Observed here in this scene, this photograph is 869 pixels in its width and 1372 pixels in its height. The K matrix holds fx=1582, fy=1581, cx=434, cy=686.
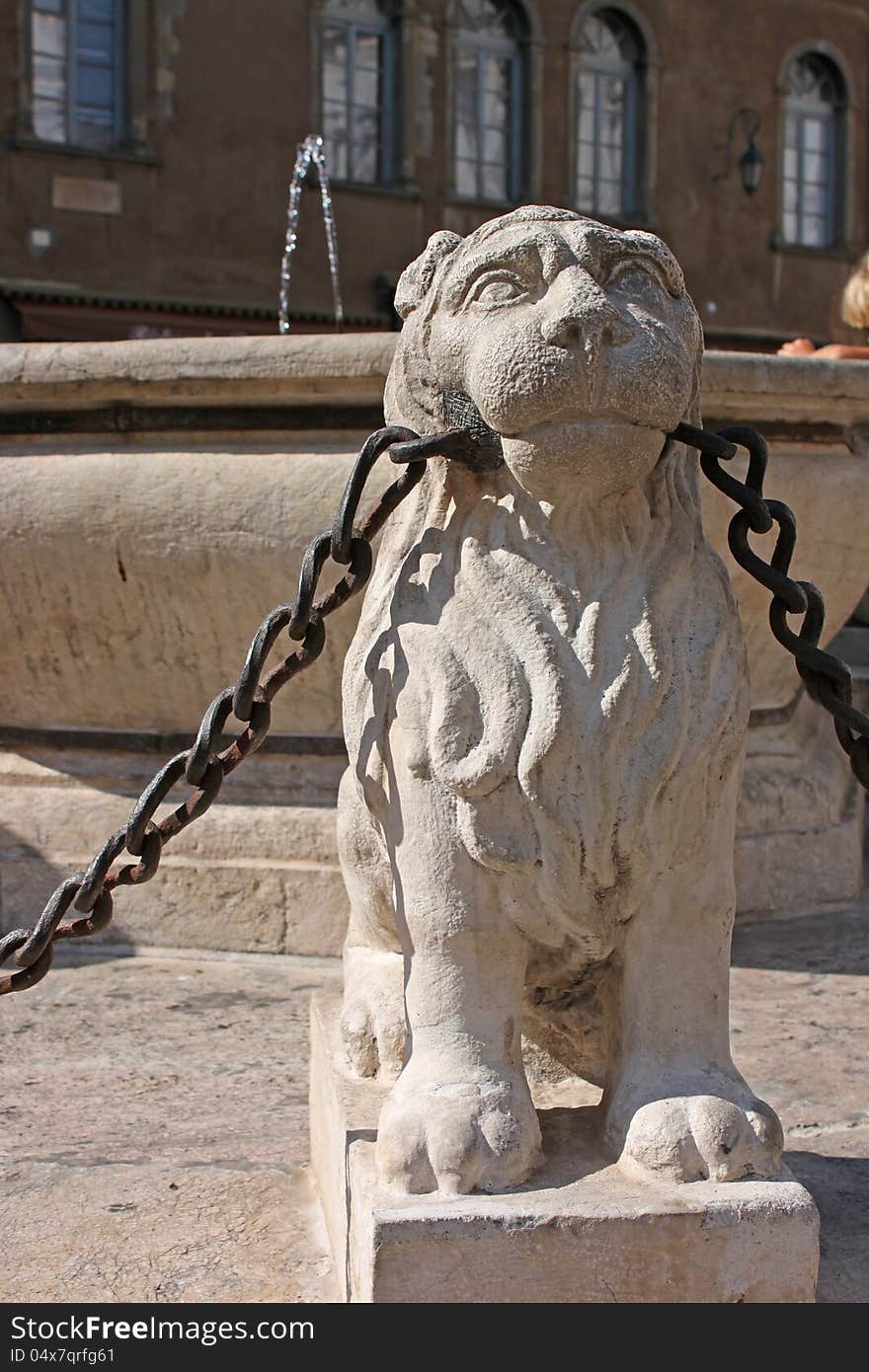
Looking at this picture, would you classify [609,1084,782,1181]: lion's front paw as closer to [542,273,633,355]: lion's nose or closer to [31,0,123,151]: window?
[542,273,633,355]: lion's nose

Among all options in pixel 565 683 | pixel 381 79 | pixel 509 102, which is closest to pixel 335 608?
pixel 565 683

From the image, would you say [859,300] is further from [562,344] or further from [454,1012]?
[454,1012]

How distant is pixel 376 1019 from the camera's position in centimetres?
222

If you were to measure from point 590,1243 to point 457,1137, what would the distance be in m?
0.19

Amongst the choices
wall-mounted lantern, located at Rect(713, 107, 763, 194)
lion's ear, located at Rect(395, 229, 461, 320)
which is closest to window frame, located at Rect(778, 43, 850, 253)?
wall-mounted lantern, located at Rect(713, 107, 763, 194)

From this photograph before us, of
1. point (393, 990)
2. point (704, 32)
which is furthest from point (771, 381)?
point (704, 32)

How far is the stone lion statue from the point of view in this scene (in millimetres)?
1821

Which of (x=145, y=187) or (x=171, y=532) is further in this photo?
(x=145, y=187)

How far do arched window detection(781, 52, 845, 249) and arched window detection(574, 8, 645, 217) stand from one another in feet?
7.79

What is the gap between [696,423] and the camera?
201 centimetres

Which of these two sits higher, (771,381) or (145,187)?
(145,187)

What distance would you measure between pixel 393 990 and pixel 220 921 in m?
1.71
